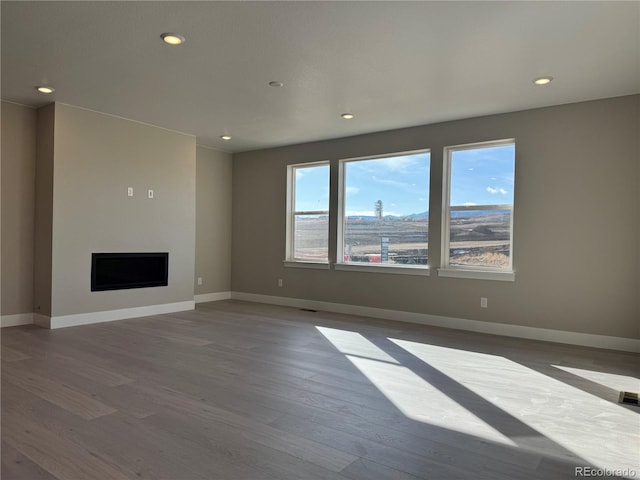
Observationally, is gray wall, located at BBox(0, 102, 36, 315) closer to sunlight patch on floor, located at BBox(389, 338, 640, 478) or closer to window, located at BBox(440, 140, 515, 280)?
sunlight patch on floor, located at BBox(389, 338, 640, 478)

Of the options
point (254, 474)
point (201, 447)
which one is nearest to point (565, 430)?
point (254, 474)

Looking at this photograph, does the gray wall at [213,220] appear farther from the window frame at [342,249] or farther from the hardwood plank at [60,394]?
the hardwood plank at [60,394]

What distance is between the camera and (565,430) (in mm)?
2412

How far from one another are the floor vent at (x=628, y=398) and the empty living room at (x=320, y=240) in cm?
5

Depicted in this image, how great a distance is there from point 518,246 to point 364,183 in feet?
7.49

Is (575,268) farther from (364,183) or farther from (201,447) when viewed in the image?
(201,447)

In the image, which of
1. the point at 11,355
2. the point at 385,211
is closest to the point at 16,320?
the point at 11,355

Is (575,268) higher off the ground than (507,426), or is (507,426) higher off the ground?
(575,268)

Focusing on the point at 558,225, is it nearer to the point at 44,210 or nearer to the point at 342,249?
the point at 342,249

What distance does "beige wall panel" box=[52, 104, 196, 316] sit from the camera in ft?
16.0

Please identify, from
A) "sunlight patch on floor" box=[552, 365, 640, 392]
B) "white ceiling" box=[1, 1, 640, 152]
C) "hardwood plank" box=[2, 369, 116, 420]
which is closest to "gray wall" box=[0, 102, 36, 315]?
"white ceiling" box=[1, 1, 640, 152]

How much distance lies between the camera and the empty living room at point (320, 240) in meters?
2.36

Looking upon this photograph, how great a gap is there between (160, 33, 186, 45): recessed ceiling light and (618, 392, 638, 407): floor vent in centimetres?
397

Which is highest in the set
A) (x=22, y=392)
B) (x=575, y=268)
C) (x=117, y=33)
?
(x=117, y=33)
